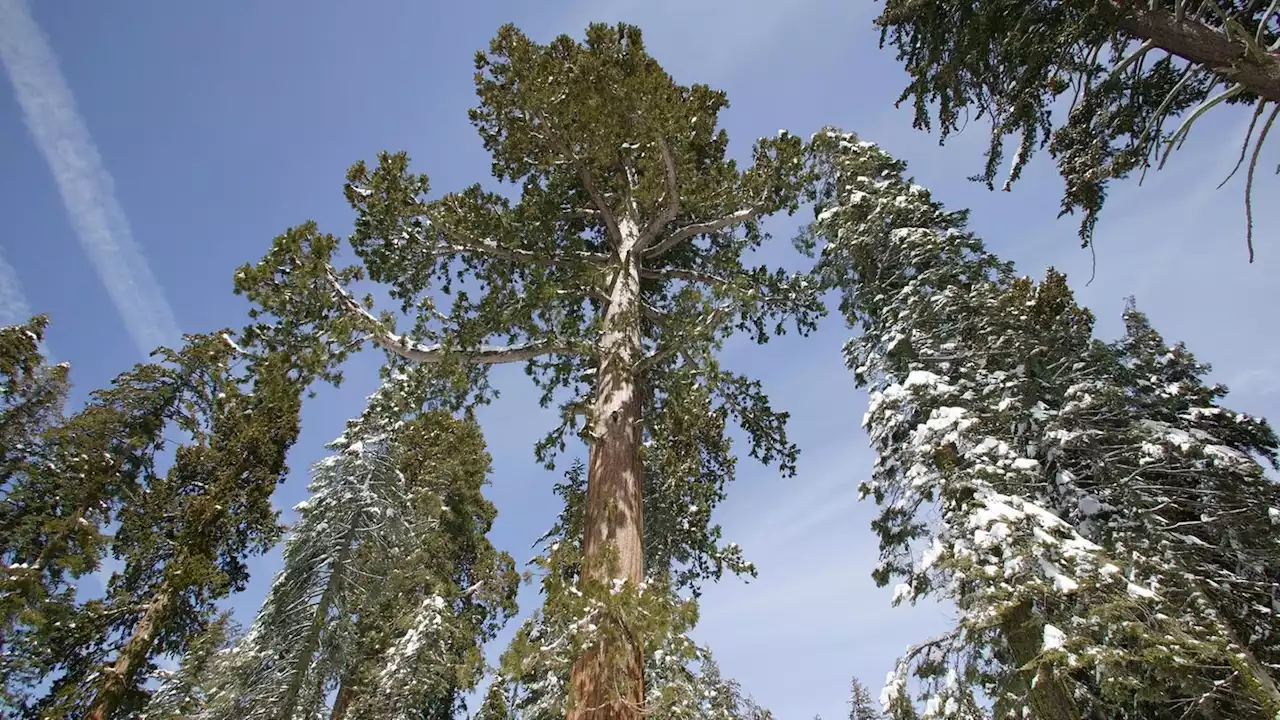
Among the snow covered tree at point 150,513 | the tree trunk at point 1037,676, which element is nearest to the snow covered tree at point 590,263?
the tree trunk at point 1037,676

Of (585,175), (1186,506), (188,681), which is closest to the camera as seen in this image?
(1186,506)

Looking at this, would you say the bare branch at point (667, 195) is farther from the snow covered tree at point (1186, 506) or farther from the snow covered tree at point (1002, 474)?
the snow covered tree at point (1186, 506)

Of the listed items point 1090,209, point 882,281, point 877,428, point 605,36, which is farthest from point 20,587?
point 1090,209

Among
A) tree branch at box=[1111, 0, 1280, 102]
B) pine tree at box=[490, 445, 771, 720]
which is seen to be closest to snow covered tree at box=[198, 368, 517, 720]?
pine tree at box=[490, 445, 771, 720]

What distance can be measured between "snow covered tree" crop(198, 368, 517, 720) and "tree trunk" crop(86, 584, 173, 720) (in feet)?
10.4

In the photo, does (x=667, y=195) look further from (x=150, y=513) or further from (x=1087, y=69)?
(x=150, y=513)

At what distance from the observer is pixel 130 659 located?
48.6 ft

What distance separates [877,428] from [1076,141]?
4510 mm

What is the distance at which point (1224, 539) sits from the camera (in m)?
8.12

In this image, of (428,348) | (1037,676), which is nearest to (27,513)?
(428,348)

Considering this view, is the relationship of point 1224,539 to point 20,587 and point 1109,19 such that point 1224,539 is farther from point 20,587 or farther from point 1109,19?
point 20,587

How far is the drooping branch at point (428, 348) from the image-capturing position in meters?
7.38

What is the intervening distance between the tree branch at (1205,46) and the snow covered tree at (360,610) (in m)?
10.5

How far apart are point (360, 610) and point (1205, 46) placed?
1708 cm
